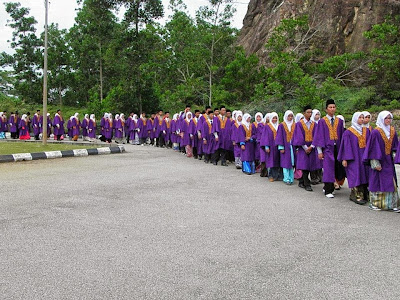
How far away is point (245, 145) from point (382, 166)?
527cm

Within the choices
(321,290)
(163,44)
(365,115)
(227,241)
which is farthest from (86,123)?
(321,290)

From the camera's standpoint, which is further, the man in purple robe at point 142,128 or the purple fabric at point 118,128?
the purple fabric at point 118,128

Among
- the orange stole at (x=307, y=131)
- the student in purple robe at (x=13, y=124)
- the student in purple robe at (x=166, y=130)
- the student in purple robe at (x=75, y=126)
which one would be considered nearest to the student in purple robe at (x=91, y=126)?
the student in purple robe at (x=75, y=126)

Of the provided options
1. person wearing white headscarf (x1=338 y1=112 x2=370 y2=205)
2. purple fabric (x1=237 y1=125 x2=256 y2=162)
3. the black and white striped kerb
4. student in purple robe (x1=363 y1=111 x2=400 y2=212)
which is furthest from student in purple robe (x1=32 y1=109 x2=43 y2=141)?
student in purple robe (x1=363 y1=111 x2=400 y2=212)

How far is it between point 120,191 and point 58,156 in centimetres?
741

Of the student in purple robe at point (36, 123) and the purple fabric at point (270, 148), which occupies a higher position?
the student in purple robe at point (36, 123)

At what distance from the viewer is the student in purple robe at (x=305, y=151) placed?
9656 millimetres

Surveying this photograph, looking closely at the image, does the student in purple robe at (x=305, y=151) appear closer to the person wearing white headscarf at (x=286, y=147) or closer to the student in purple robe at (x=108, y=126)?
the person wearing white headscarf at (x=286, y=147)

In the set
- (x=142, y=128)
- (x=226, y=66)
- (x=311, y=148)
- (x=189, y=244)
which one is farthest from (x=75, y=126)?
(x=189, y=244)

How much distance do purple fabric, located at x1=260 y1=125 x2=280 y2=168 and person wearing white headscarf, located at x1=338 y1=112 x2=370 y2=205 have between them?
269 centimetres

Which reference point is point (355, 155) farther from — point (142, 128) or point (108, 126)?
point (108, 126)

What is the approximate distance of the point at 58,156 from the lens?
15.2 metres

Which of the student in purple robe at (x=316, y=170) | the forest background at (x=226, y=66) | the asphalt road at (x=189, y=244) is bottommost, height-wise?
the asphalt road at (x=189, y=244)

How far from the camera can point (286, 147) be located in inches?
415
